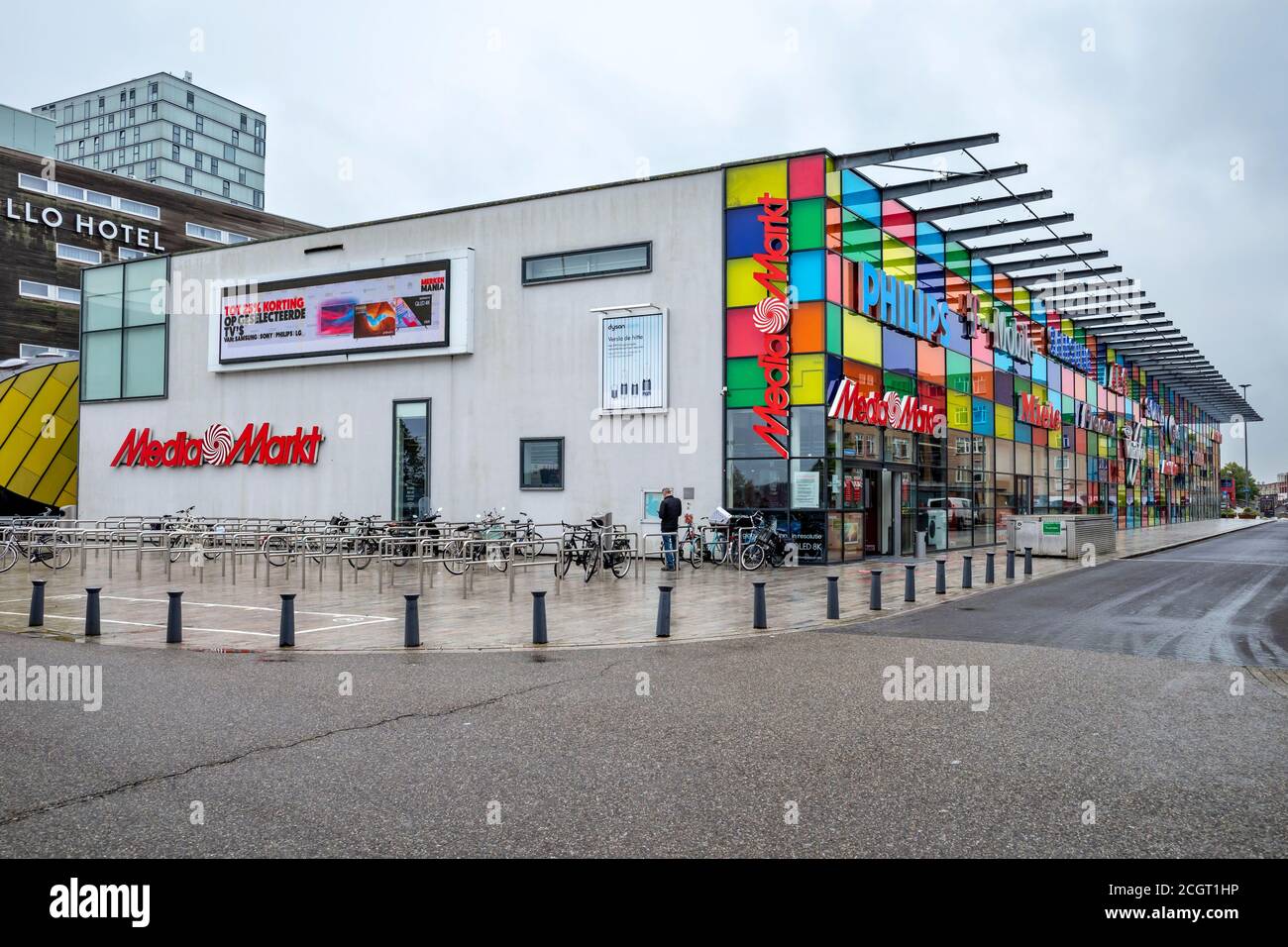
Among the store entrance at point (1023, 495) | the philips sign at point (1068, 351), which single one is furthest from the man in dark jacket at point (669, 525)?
the philips sign at point (1068, 351)

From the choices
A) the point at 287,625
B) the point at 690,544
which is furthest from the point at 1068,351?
the point at 287,625

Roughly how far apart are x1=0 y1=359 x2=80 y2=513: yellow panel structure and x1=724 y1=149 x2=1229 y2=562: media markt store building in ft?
83.3

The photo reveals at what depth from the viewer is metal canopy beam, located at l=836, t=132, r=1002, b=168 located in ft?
70.9

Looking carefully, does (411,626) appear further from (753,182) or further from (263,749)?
(753,182)

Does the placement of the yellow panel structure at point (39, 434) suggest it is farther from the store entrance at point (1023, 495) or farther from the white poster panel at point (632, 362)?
the store entrance at point (1023, 495)

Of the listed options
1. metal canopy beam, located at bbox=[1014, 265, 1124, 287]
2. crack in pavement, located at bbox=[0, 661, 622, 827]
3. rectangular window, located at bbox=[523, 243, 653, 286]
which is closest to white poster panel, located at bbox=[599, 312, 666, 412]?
rectangular window, located at bbox=[523, 243, 653, 286]

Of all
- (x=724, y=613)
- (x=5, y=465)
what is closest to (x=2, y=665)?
(x=724, y=613)

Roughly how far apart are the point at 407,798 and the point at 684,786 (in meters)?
1.51

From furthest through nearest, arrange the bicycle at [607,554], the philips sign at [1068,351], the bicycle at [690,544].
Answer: the philips sign at [1068,351]
the bicycle at [690,544]
the bicycle at [607,554]

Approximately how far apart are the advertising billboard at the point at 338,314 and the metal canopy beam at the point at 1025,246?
Result: 16958 millimetres

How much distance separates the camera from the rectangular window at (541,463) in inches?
987

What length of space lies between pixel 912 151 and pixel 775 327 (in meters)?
5.10

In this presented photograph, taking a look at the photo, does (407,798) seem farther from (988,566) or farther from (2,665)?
(988,566)

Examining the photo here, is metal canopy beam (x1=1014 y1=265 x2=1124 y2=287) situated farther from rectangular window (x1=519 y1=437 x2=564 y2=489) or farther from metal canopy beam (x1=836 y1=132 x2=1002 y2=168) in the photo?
rectangular window (x1=519 y1=437 x2=564 y2=489)
